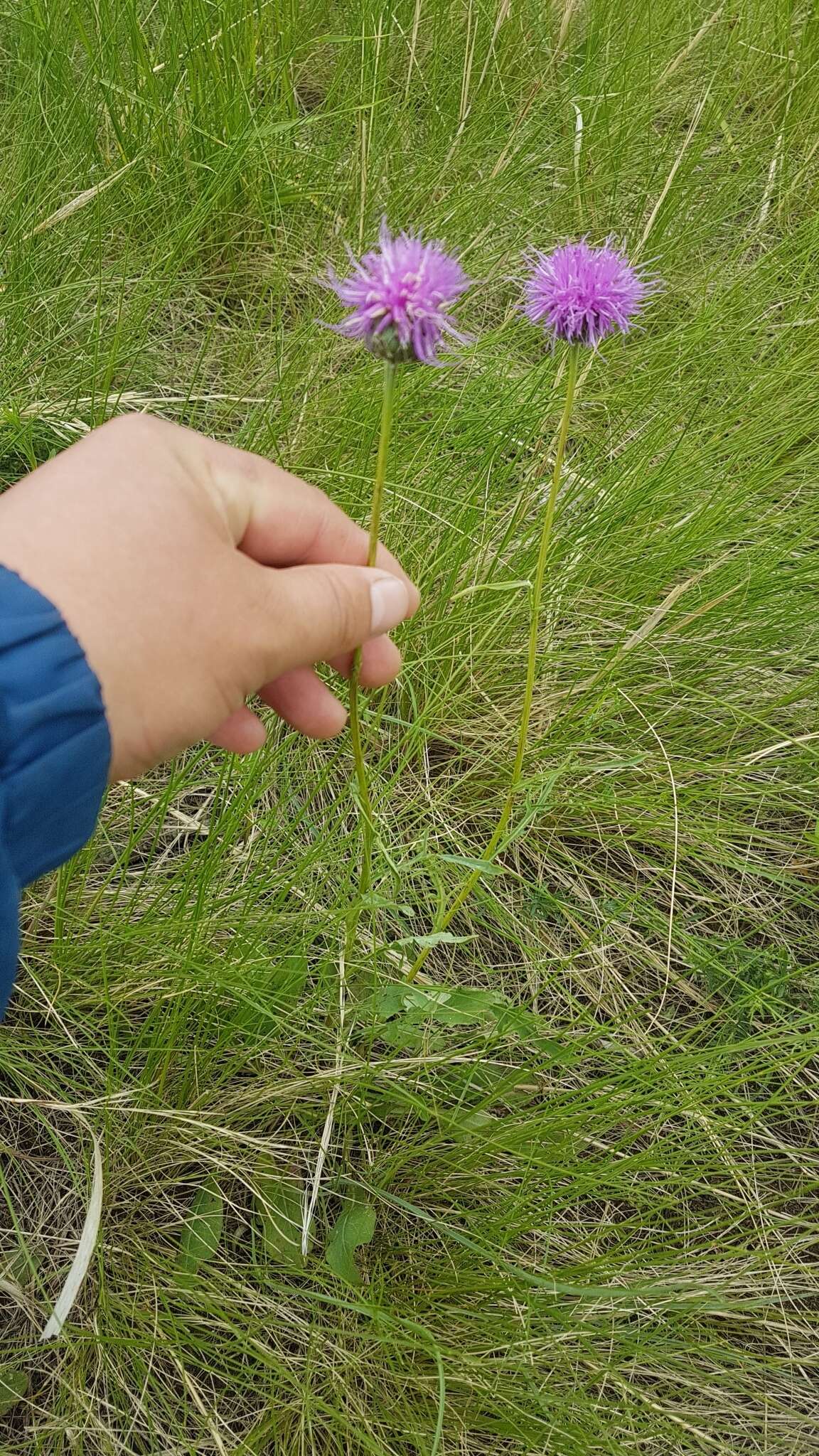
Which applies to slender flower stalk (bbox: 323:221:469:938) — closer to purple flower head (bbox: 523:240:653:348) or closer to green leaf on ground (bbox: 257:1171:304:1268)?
purple flower head (bbox: 523:240:653:348)

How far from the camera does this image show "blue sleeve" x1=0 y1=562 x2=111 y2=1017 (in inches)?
24.2

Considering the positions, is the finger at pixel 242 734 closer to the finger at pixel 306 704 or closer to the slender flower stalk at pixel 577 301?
the finger at pixel 306 704

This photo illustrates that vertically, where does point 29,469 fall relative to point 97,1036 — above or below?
above

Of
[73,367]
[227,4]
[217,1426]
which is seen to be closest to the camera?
[217,1426]

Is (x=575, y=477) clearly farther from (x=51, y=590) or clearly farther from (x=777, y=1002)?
(x=51, y=590)

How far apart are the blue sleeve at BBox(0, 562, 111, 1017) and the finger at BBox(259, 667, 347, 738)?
26 centimetres

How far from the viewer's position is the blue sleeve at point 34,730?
62cm

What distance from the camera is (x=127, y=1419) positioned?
2.81ft

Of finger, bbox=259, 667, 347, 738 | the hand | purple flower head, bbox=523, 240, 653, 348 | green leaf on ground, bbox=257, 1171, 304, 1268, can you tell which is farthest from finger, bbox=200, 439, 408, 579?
green leaf on ground, bbox=257, 1171, 304, 1268

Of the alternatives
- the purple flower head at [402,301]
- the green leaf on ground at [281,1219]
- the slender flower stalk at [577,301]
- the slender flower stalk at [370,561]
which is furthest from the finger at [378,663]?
the green leaf on ground at [281,1219]

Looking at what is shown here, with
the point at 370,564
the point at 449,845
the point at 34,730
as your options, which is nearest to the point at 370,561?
the point at 370,564

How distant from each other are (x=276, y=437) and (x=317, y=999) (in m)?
0.77

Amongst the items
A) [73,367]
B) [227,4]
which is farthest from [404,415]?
[227,4]

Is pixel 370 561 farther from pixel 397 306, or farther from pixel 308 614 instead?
pixel 397 306
